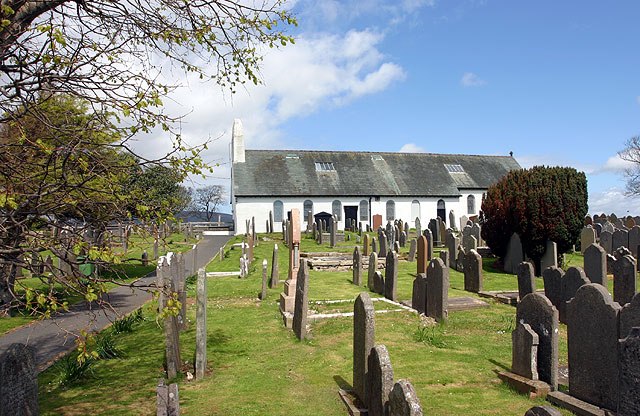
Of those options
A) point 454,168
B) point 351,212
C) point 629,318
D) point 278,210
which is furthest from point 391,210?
point 629,318

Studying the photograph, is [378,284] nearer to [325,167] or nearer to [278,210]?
[278,210]

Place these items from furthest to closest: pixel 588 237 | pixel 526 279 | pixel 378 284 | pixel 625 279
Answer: pixel 588 237, pixel 378 284, pixel 526 279, pixel 625 279

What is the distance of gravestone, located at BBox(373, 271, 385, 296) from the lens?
1487cm

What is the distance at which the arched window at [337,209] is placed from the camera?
43.5m

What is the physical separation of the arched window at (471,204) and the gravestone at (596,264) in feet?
116

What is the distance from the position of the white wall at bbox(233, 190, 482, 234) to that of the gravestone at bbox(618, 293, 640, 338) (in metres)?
35.7

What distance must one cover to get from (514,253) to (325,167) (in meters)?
28.8

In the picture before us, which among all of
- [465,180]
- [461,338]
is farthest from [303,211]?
[461,338]

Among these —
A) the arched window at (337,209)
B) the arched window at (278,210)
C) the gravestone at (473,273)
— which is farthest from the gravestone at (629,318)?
the arched window at (337,209)

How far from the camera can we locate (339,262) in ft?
70.0

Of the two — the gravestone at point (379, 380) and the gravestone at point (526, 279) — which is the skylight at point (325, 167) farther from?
the gravestone at point (379, 380)

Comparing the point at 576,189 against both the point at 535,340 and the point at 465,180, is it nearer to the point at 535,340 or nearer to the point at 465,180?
the point at 535,340

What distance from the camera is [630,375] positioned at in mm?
4637

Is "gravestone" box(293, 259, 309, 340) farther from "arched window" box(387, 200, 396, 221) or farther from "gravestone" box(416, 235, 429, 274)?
"arched window" box(387, 200, 396, 221)
